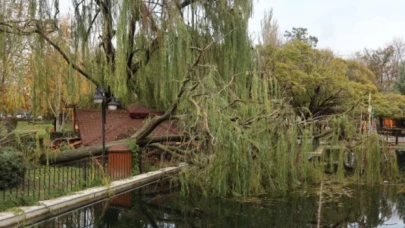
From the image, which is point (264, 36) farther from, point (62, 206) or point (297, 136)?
point (62, 206)

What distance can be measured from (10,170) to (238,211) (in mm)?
4251

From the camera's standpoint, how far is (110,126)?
14.8 m

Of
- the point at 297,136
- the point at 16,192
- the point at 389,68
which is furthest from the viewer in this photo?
the point at 389,68

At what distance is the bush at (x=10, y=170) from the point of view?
7426 mm

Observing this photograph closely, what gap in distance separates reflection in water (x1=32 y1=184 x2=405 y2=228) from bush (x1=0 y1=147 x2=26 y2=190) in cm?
128

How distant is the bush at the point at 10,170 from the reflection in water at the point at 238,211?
4.20ft

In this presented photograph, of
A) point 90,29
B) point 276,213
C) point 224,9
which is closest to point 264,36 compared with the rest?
point 224,9

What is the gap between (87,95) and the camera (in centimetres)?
1612

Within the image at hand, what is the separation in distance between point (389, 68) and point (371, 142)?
3212 cm

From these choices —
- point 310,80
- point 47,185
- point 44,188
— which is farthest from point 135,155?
point 310,80

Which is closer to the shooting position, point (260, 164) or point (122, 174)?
point (260, 164)

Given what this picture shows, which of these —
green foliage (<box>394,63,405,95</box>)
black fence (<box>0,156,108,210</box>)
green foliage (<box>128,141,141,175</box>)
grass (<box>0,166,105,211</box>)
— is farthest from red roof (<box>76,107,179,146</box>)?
green foliage (<box>394,63,405,95</box>)

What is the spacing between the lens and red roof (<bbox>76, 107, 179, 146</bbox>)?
556 inches

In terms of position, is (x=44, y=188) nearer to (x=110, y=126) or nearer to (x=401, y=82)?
(x=110, y=126)
